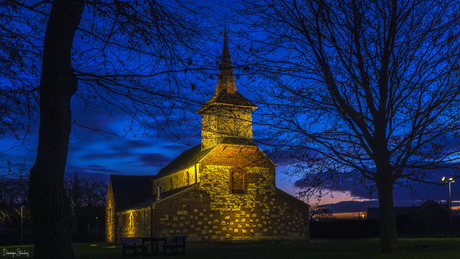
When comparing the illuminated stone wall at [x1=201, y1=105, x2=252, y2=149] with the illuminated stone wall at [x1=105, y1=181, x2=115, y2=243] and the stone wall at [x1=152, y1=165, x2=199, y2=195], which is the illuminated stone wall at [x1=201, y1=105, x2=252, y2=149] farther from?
the illuminated stone wall at [x1=105, y1=181, x2=115, y2=243]

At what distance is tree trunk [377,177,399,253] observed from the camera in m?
14.2

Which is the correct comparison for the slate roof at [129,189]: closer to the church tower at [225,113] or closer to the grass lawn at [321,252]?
the church tower at [225,113]

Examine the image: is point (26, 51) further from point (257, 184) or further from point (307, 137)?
point (257, 184)

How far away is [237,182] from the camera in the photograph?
115 feet

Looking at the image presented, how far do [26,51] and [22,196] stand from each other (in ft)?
A: 184

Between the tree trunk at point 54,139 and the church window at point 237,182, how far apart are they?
1053 inches

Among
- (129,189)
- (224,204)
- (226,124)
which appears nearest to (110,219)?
(129,189)

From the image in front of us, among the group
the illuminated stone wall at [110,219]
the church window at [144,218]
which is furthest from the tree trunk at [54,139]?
the illuminated stone wall at [110,219]

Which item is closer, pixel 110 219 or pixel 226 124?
pixel 226 124

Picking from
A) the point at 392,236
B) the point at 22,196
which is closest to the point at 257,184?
the point at 392,236

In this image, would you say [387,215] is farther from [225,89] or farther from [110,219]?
[110,219]

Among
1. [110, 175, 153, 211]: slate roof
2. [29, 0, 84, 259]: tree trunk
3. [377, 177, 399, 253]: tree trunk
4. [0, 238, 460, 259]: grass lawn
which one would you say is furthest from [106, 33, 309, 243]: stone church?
[29, 0, 84, 259]: tree trunk

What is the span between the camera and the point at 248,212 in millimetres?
34219

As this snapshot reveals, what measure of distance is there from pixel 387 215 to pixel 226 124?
20350 mm
